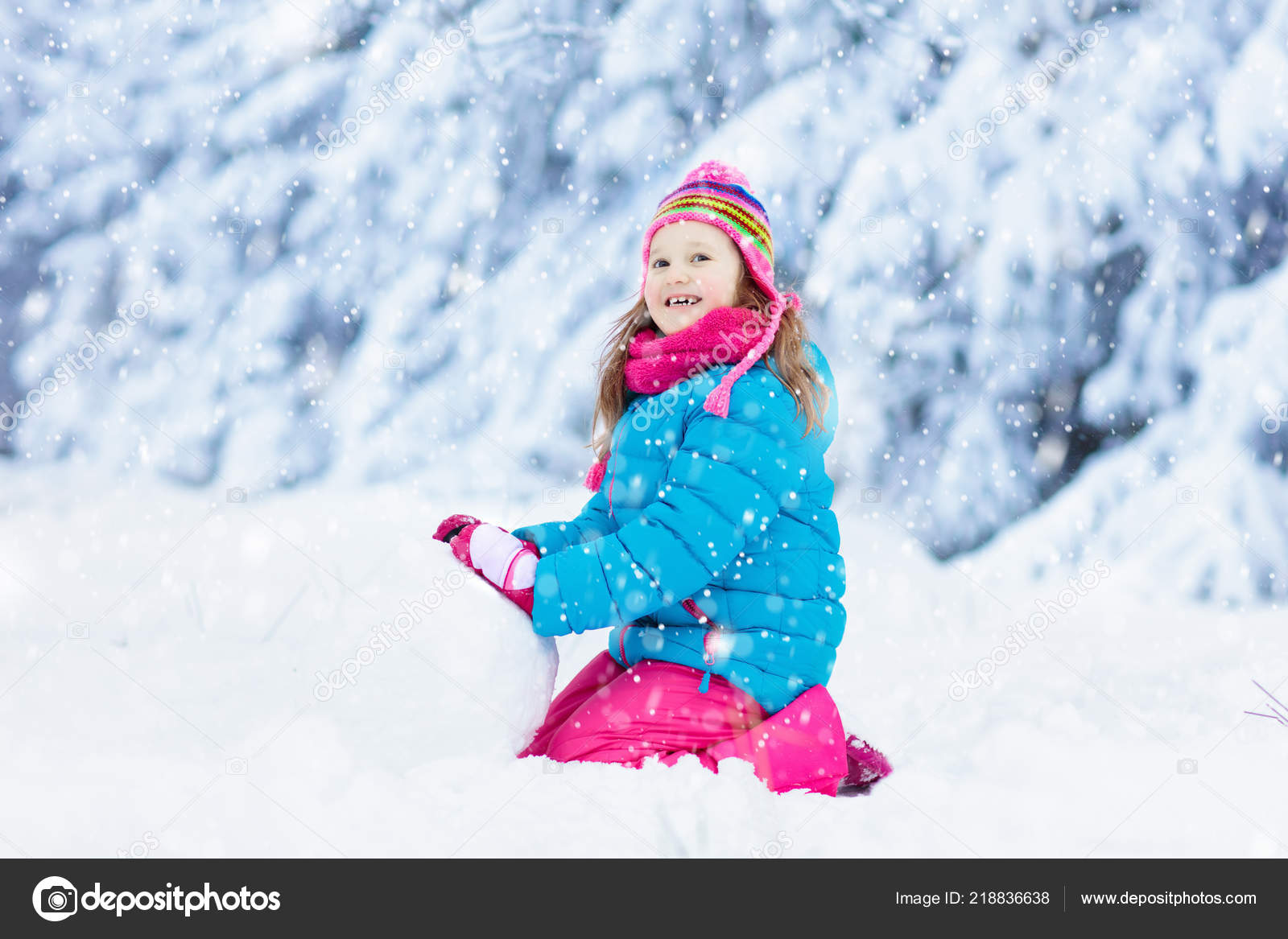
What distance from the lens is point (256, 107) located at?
14.9 ft

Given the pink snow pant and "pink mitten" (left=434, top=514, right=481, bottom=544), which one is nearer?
the pink snow pant

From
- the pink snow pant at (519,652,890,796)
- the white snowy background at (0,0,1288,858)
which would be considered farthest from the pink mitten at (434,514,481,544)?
the white snowy background at (0,0,1288,858)

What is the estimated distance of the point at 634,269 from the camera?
4.57 metres

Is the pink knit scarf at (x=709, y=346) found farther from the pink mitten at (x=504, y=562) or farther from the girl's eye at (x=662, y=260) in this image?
the pink mitten at (x=504, y=562)

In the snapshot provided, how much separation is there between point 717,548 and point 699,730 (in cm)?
38

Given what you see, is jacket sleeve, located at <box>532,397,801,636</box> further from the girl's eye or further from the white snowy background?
the white snowy background

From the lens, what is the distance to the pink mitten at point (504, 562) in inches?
80.1

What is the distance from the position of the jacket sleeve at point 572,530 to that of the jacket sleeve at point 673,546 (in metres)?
0.30

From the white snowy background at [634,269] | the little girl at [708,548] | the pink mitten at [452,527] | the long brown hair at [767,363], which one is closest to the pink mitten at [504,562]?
the little girl at [708,548]

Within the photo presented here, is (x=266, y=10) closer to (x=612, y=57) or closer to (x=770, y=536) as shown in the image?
(x=612, y=57)

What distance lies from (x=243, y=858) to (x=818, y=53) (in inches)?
162
